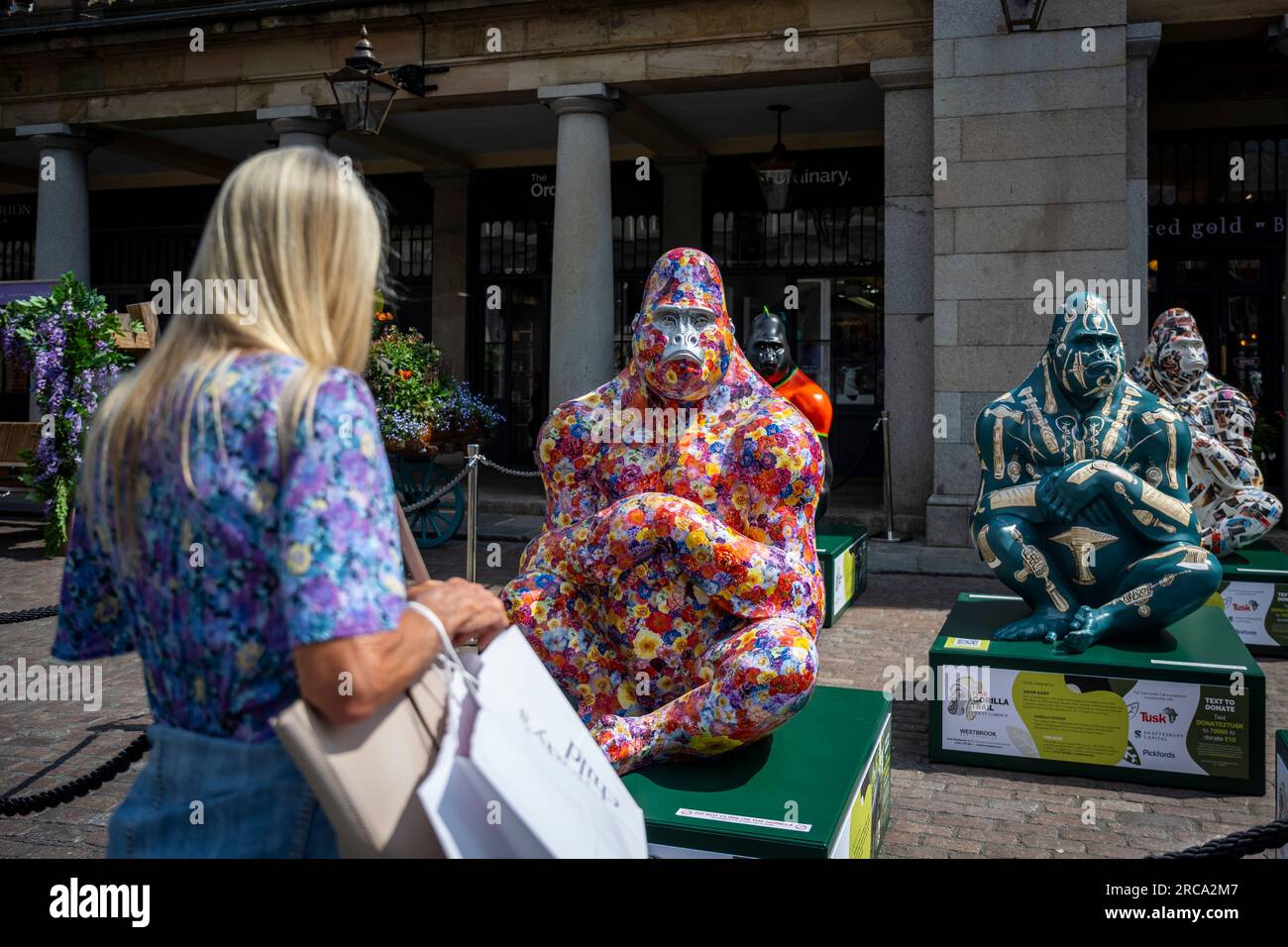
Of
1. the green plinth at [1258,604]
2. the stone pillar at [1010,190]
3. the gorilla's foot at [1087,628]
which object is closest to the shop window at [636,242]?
the stone pillar at [1010,190]

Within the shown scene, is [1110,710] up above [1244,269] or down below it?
below

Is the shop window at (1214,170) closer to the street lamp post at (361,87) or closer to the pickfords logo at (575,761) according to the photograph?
→ the street lamp post at (361,87)

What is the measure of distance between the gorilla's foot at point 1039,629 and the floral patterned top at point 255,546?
417cm

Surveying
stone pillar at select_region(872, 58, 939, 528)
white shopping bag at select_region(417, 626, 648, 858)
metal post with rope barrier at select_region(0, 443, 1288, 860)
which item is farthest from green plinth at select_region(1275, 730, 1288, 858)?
stone pillar at select_region(872, 58, 939, 528)

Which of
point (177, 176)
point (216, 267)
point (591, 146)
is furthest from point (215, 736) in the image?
point (177, 176)

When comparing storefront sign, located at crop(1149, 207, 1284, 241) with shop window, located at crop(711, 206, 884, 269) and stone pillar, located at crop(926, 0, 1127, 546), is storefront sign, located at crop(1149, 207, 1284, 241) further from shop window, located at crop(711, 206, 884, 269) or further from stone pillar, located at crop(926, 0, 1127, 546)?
stone pillar, located at crop(926, 0, 1127, 546)

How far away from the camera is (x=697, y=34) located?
11.3 metres

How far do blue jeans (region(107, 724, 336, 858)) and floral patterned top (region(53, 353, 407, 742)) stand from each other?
0.03 m

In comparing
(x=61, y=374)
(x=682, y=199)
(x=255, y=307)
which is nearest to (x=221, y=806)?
(x=255, y=307)

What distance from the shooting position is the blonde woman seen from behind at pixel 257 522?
1.51 meters

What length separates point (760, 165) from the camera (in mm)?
12523

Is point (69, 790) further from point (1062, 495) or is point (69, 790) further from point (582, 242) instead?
point (582, 242)

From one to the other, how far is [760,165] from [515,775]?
38.4 feet

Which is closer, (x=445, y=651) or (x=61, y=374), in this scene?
(x=445, y=651)
